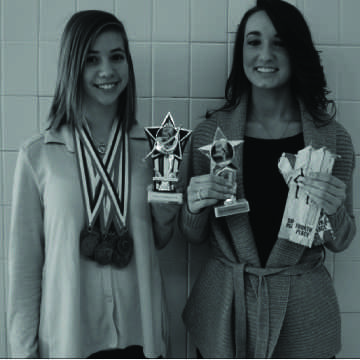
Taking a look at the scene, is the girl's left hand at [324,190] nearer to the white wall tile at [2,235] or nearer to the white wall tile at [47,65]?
the white wall tile at [47,65]

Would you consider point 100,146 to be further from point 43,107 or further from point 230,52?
point 230,52

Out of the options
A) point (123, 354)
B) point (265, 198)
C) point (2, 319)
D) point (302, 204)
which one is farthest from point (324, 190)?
point (2, 319)

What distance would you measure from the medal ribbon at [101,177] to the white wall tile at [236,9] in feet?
2.28

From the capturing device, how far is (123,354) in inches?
49.0

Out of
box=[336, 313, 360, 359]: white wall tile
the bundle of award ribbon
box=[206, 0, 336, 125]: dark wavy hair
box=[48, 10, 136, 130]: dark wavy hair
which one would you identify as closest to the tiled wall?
box=[206, 0, 336, 125]: dark wavy hair

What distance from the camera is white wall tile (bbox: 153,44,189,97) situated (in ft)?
5.27

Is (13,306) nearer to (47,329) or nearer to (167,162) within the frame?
(47,329)

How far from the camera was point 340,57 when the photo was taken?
1636mm

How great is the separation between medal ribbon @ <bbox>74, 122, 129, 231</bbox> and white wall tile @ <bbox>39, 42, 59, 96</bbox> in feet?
1.55

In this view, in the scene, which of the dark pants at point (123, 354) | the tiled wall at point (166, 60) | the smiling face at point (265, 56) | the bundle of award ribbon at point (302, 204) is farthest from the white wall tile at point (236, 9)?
the dark pants at point (123, 354)

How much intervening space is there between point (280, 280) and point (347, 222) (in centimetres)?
26

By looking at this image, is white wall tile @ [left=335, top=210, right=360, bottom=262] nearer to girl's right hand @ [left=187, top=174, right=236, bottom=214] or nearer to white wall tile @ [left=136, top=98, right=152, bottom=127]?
girl's right hand @ [left=187, top=174, right=236, bottom=214]

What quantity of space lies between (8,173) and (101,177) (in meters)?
0.59

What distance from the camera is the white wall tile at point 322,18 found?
1.62 meters
